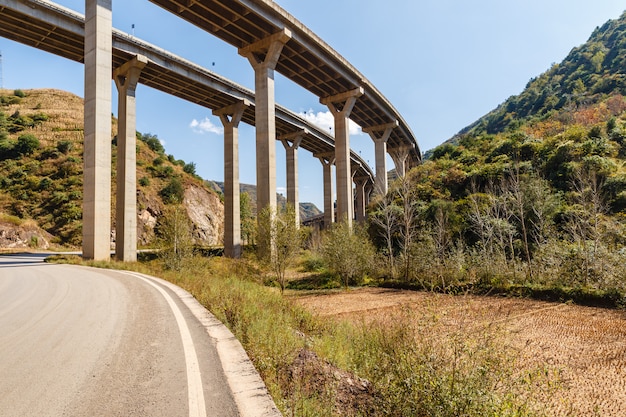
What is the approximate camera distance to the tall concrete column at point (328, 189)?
59.7m

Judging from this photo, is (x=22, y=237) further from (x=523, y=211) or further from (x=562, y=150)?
(x=562, y=150)

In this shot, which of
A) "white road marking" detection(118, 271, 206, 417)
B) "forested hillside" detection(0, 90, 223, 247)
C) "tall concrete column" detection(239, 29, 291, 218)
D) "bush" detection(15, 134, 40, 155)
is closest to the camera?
"white road marking" detection(118, 271, 206, 417)

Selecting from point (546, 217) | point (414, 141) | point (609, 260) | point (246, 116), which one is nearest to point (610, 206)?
point (546, 217)

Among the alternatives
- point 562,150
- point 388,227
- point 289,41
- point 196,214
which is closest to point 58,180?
point 196,214

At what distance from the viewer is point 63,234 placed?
42.2m

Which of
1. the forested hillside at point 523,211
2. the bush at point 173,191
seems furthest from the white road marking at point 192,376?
the bush at point 173,191

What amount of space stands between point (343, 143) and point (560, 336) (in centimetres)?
3220

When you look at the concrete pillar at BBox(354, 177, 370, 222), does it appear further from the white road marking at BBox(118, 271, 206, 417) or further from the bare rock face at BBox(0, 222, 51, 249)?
the white road marking at BBox(118, 271, 206, 417)

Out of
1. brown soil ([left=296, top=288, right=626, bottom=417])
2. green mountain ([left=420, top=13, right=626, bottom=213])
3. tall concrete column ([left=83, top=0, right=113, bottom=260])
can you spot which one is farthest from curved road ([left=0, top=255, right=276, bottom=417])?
green mountain ([left=420, top=13, right=626, bottom=213])

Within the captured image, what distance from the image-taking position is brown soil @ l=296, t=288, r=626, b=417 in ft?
16.0

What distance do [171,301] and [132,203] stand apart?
75.3 feet

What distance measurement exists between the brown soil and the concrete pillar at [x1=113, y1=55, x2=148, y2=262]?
57.2 feet

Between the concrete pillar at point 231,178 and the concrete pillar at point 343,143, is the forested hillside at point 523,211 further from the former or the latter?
the concrete pillar at point 231,178

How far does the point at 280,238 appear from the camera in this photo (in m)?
19.4
